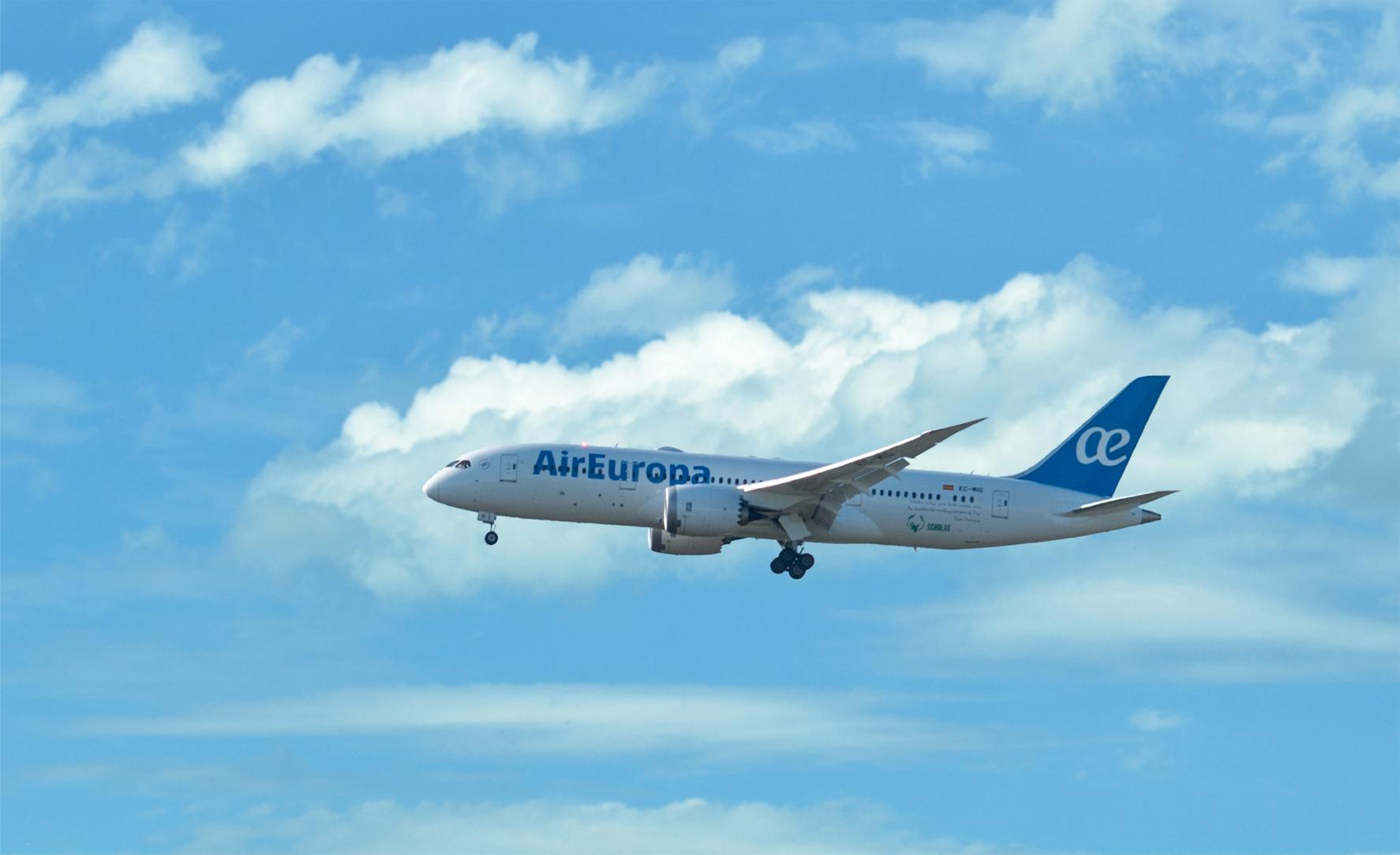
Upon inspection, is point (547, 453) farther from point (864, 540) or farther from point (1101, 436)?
point (1101, 436)

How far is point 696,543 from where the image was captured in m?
67.2

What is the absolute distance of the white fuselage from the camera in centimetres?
6419

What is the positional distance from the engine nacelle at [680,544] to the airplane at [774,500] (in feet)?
0.19

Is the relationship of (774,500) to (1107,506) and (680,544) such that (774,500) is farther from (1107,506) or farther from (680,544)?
(1107,506)

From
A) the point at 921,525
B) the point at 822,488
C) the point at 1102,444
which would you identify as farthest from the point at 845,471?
the point at 1102,444

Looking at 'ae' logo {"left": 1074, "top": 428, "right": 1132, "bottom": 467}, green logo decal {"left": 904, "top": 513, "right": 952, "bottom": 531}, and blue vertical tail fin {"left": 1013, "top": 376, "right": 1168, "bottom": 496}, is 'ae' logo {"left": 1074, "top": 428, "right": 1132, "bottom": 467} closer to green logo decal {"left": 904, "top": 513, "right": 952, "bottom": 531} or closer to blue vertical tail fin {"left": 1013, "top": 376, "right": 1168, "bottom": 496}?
blue vertical tail fin {"left": 1013, "top": 376, "right": 1168, "bottom": 496}

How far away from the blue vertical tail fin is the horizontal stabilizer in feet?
4.75

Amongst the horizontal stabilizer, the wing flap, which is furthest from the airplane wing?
the horizontal stabilizer

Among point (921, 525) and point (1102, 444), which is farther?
point (1102, 444)

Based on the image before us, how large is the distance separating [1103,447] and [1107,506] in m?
3.92

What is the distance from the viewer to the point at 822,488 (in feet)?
208

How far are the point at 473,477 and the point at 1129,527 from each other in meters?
24.1

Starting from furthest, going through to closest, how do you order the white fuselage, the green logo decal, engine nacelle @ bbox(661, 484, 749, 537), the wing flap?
the green logo decal, the white fuselage, engine nacelle @ bbox(661, 484, 749, 537), the wing flap

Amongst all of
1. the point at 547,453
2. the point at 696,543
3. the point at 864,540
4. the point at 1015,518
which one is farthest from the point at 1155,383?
the point at 547,453
